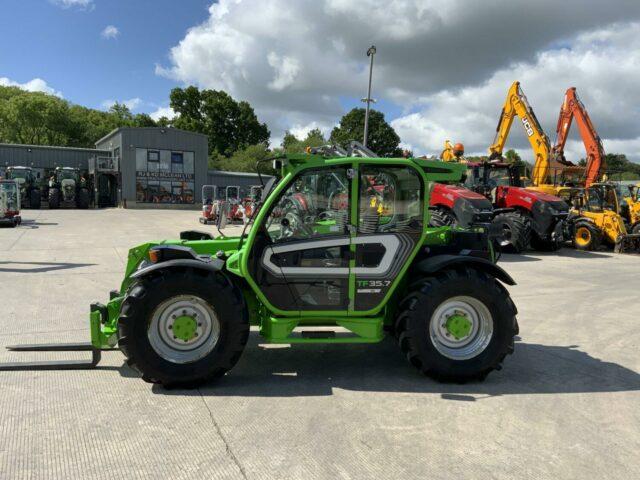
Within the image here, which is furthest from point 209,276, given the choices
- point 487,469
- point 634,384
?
point 634,384

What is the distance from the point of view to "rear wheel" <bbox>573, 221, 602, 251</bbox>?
50.0 feet

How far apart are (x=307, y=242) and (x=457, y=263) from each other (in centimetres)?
142

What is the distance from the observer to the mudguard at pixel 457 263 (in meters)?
4.37

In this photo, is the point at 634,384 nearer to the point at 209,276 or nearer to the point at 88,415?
the point at 209,276

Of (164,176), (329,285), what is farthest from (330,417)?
(164,176)

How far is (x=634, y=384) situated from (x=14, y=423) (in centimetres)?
525

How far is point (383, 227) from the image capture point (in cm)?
440

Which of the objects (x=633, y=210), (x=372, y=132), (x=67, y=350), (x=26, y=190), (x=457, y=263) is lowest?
(x=67, y=350)

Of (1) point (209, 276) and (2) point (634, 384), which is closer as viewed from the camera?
(1) point (209, 276)

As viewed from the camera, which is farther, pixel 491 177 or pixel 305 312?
pixel 491 177

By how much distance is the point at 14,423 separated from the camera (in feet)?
11.3

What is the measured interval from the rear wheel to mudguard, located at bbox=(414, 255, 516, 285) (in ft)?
41.7

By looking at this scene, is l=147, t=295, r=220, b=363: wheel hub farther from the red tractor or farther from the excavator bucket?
the excavator bucket

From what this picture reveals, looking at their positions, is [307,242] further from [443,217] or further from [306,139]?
[306,139]
